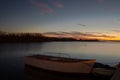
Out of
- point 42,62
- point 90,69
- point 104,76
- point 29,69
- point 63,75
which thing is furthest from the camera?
point 29,69


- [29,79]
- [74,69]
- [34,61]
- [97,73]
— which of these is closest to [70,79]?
[74,69]

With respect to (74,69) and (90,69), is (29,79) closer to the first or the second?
(74,69)

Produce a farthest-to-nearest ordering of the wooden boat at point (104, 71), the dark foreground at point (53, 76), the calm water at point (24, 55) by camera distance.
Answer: the calm water at point (24, 55)
the dark foreground at point (53, 76)
the wooden boat at point (104, 71)

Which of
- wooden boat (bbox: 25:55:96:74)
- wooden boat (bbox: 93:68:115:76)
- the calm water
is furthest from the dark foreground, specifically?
the calm water

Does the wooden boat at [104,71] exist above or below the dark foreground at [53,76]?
above

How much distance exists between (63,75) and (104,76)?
4064 millimetres

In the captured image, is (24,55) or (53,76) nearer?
(53,76)

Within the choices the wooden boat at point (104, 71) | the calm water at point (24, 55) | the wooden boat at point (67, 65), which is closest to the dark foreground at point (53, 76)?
the wooden boat at point (104, 71)

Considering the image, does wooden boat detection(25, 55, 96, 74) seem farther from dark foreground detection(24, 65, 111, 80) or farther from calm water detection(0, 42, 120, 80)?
calm water detection(0, 42, 120, 80)

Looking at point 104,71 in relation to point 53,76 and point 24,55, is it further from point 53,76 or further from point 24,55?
point 24,55

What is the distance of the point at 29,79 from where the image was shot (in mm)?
18438

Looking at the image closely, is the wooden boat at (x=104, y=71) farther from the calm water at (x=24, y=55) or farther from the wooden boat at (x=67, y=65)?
the calm water at (x=24, y=55)

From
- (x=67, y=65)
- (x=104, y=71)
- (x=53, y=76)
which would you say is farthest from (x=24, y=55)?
(x=104, y=71)

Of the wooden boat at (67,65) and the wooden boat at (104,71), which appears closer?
the wooden boat at (104,71)
